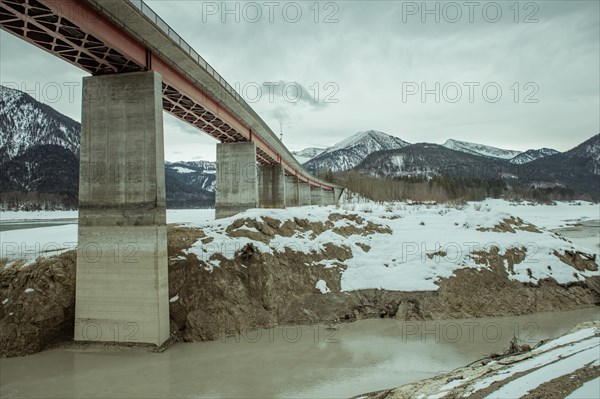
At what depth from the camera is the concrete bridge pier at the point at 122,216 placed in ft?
44.7

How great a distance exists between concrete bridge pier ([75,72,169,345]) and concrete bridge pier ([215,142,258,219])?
16.9 metres

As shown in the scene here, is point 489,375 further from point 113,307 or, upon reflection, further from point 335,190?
point 335,190

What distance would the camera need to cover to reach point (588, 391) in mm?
5059

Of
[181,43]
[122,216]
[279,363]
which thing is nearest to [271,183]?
[181,43]

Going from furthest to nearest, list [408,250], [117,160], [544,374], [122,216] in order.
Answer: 1. [408,250]
2. [117,160]
3. [122,216]
4. [544,374]

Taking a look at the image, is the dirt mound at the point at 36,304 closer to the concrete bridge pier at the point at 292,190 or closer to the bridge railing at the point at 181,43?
the bridge railing at the point at 181,43

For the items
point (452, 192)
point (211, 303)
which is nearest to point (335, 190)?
point (452, 192)

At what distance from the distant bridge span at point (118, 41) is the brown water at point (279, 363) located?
448 inches

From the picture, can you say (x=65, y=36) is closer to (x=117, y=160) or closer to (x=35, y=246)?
(x=117, y=160)

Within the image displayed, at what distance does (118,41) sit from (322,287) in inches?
538

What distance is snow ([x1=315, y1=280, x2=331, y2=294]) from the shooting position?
1764cm

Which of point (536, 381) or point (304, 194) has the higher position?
point (304, 194)

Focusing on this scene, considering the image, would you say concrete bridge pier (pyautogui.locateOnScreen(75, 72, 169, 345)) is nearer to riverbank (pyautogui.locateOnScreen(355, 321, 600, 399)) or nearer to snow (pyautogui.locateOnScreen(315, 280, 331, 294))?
snow (pyautogui.locateOnScreen(315, 280, 331, 294))

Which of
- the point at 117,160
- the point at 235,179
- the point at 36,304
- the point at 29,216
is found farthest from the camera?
the point at 29,216
